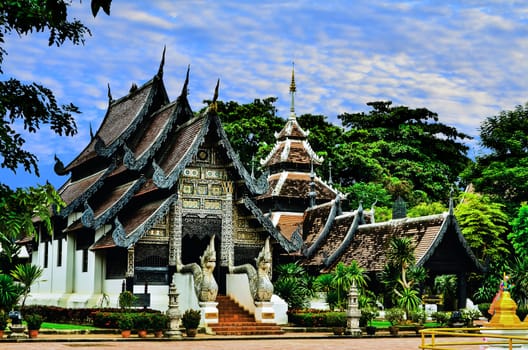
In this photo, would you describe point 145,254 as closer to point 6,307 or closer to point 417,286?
point 6,307

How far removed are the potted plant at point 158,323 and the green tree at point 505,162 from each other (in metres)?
28.4

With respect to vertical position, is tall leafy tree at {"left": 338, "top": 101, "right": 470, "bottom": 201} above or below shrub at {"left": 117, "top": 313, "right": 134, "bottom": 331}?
above

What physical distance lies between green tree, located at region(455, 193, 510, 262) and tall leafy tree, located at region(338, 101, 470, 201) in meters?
14.0

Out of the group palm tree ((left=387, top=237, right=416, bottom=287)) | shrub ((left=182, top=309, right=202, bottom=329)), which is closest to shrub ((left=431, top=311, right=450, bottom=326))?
palm tree ((left=387, top=237, right=416, bottom=287))

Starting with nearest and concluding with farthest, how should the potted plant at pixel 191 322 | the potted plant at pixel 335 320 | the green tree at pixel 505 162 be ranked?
the potted plant at pixel 191 322
the potted plant at pixel 335 320
the green tree at pixel 505 162

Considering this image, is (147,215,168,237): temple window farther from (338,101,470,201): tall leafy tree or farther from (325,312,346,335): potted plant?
(338,101,470,201): tall leafy tree

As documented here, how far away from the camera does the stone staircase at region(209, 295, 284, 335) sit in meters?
27.7

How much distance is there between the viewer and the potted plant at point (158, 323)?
25625mm

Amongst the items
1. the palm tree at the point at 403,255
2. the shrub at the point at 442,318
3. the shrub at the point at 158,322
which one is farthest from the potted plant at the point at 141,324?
the shrub at the point at 442,318

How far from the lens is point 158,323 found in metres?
25.7

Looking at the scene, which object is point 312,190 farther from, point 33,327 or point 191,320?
point 33,327

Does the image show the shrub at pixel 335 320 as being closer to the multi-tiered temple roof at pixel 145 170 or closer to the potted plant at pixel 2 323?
the multi-tiered temple roof at pixel 145 170

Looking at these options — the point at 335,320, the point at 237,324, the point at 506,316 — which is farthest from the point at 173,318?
the point at 506,316

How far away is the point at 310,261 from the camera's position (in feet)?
131
